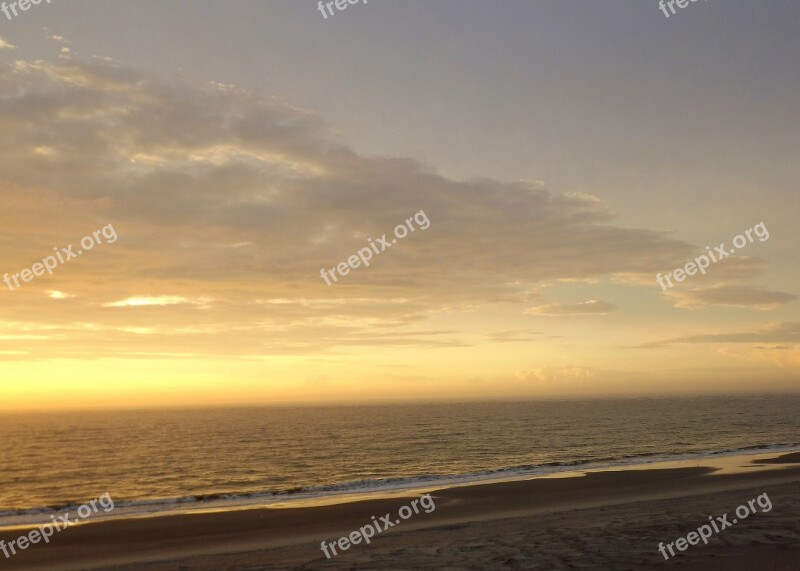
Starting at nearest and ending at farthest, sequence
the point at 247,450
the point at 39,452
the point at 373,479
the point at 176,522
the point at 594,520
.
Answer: the point at 594,520
the point at 176,522
the point at 373,479
the point at 247,450
the point at 39,452

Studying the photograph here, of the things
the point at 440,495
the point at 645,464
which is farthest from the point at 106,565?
the point at 645,464

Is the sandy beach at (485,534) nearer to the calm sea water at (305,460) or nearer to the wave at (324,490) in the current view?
the wave at (324,490)

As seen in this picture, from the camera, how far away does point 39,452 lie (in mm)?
70250

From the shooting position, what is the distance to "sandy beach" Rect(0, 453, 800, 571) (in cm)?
1716

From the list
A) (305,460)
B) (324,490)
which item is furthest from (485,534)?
(305,460)

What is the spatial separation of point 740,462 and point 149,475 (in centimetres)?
4826

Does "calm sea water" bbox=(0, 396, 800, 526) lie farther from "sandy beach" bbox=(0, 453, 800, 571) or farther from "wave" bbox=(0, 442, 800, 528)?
"sandy beach" bbox=(0, 453, 800, 571)

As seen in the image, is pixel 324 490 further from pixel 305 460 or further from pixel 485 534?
pixel 305 460

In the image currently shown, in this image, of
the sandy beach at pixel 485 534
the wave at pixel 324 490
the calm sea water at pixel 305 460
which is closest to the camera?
the sandy beach at pixel 485 534

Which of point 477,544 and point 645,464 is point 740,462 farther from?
point 477,544

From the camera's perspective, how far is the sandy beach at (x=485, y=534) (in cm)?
1716

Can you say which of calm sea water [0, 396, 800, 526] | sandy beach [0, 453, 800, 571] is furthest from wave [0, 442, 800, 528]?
sandy beach [0, 453, 800, 571]

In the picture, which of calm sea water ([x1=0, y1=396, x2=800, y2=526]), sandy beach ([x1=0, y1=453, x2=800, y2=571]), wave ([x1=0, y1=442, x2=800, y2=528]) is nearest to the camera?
sandy beach ([x1=0, y1=453, x2=800, y2=571])

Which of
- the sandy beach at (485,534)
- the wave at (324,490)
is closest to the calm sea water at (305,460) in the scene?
the wave at (324,490)
